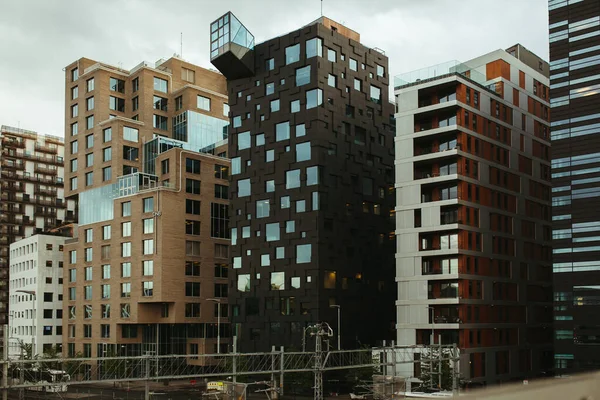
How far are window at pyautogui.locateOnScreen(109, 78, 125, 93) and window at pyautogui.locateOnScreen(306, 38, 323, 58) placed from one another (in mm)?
45107

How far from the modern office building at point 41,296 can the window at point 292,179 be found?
60.5 meters

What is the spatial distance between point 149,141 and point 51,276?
3547cm

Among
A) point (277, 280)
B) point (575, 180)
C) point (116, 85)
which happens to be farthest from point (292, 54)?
point (116, 85)

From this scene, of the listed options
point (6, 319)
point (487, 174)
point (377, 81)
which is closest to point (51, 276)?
point (6, 319)

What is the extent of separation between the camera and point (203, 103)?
12188cm

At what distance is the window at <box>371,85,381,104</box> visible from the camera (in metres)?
95.4

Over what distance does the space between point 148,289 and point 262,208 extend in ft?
76.4

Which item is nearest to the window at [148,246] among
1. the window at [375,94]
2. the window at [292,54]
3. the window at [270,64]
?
the window at [270,64]

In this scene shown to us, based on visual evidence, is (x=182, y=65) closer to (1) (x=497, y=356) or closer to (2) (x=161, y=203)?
(2) (x=161, y=203)

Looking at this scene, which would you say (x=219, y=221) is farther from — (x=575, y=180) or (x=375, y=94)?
(x=575, y=180)

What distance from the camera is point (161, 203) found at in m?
102

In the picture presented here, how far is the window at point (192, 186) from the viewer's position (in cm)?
10648

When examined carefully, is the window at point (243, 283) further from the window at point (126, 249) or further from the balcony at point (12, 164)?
the balcony at point (12, 164)

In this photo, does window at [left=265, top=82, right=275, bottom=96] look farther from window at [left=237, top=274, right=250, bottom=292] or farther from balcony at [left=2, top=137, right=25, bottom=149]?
balcony at [left=2, top=137, right=25, bottom=149]
